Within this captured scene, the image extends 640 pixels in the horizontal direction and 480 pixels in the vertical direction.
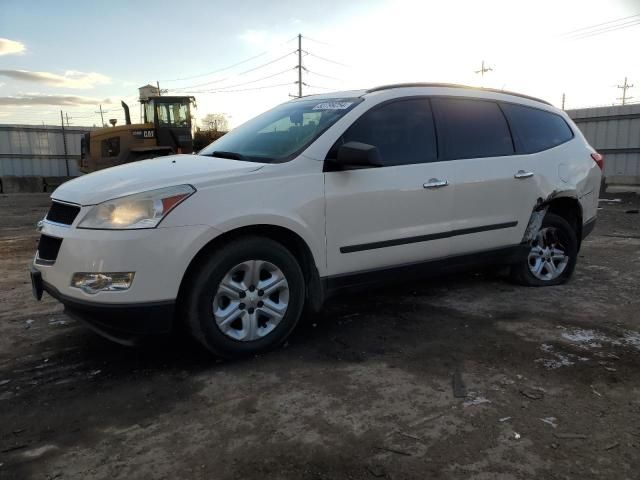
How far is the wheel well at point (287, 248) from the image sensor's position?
10.5ft

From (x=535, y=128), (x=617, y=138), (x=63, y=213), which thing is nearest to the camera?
(x=63, y=213)

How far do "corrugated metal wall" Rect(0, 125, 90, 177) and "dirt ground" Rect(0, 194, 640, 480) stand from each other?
2332cm

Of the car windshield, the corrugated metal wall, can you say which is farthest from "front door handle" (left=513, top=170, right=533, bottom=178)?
the corrugated metal wall

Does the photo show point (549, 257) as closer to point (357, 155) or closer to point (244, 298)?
point (357, 155)

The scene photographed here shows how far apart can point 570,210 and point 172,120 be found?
48.3ft

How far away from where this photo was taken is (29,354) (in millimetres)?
3633

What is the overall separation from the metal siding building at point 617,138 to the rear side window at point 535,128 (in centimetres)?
1302

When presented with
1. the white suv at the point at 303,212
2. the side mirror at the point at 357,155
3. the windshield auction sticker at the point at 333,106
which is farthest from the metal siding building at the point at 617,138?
the side mirror at the point at 357,155

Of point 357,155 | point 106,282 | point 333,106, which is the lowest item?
point 106,282

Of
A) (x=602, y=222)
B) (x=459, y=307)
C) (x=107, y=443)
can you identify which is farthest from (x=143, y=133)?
(x=107, y=443)

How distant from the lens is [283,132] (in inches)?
161

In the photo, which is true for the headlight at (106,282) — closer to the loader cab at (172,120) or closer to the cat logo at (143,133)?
the loader cab at (172,120)

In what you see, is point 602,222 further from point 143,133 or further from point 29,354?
point 143,133

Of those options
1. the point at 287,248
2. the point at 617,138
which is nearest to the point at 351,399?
the point at 287,248
